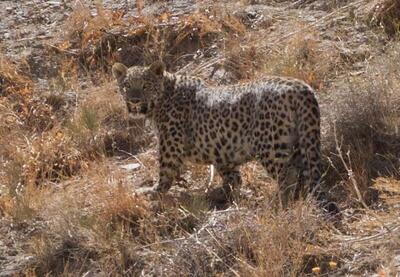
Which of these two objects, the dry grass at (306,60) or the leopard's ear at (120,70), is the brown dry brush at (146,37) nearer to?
the dry grass at (306,60)

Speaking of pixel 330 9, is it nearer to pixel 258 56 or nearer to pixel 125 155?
pixel 258 56

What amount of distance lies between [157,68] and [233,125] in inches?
42.7

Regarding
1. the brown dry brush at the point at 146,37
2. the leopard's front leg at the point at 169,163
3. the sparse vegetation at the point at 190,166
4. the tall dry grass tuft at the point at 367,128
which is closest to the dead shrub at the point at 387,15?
the sparse vegetation at the point at 190,166

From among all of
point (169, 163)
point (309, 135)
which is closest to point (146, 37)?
point (169, 163)


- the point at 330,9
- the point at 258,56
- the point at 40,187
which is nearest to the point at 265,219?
the point at 40,187

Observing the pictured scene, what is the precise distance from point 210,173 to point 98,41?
12.2 ft

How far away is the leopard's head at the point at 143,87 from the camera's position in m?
10.4

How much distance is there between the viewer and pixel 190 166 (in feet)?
35.7

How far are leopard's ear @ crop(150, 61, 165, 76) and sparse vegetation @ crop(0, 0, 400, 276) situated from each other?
105 centimetres

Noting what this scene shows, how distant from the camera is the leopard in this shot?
9.28 m

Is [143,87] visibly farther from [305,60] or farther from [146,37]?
[146,37]

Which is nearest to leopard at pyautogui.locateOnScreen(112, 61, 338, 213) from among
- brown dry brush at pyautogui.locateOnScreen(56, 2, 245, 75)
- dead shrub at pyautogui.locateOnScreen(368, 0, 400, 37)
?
brown dry brush at pyautogui.locateOnScreen(56, 2, 245, 75)

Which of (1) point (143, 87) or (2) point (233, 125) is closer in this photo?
(2) point (233, 125)

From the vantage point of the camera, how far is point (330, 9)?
13211 mm
